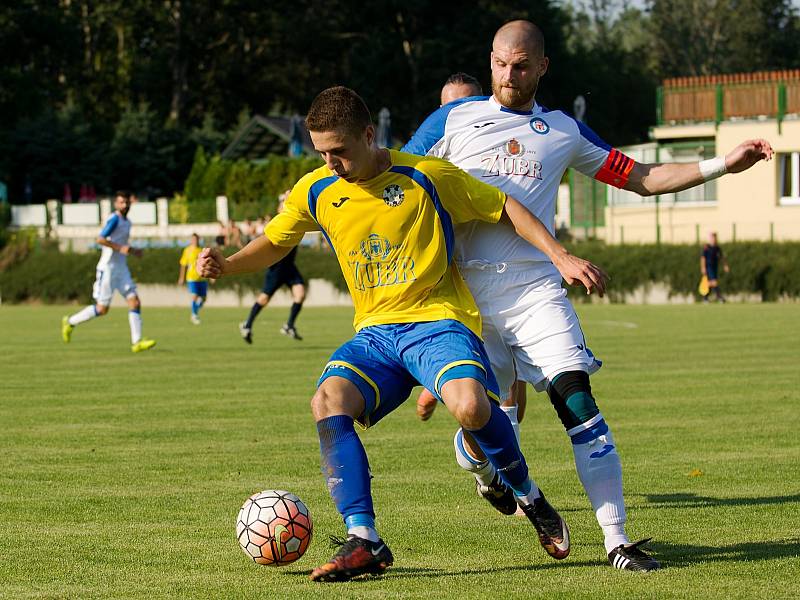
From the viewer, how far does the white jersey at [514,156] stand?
682 centimetres

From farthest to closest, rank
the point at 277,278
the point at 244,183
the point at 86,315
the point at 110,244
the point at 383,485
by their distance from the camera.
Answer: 1. the point at 244,183
2. the point at 277,278
3. the point at 86,315
4. the point at 110,244
5. the point at 383,485

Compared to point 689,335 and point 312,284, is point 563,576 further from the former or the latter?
point 312,284

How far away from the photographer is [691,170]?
6.80m

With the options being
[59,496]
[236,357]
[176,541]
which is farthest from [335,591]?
[236,357]

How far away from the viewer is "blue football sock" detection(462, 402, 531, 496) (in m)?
6.17

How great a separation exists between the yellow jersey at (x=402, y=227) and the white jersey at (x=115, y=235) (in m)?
14.8

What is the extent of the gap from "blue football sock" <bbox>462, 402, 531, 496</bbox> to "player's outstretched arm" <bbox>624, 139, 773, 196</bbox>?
1.39 metres

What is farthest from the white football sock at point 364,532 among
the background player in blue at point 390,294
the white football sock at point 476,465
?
the white football sock at point 476,465

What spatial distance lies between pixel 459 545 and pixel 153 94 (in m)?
75.7

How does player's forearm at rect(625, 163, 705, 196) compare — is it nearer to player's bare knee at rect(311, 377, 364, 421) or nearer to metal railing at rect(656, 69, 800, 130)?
player's bare knee at rect(311, 377, 364, 421)

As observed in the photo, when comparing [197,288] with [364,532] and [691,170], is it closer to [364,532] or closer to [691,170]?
[691,170]

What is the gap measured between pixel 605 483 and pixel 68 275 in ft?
138

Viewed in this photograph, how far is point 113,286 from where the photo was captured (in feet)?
71.1

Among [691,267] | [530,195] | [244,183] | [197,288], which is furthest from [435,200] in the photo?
[244,183]
